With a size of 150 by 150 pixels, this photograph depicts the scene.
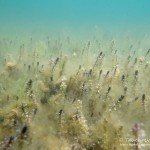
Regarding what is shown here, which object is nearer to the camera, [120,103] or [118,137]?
[118,137]

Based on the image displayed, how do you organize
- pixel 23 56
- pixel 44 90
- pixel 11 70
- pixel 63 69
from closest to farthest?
pixel 44 90 → pixel 63 69 → pixel 11 70 → pixel 23 56

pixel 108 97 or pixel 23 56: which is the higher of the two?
pixel 108 97

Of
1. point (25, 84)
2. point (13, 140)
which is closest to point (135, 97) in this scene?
point (25, 84)

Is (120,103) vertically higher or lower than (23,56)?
higher

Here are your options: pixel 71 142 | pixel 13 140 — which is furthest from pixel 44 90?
pixel 13 140

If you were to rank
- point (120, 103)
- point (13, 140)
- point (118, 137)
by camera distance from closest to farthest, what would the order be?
point (13, 140), point (118, 137), point (120, 103)

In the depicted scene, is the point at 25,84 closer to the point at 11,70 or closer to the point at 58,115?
the point at 58,115

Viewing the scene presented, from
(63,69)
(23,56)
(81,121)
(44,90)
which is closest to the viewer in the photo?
(81,121)

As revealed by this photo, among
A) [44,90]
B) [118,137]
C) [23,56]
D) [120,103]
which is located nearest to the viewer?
[118,137]

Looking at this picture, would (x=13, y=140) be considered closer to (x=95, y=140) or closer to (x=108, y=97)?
(x=95, y=140)
